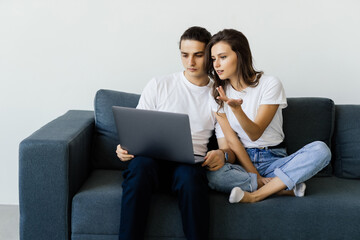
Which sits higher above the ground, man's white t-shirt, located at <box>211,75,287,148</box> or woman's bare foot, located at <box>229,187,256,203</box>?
man's white t-shirt, located at <box>211,75,287,148</box>

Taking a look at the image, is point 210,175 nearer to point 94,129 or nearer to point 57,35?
point 94,129

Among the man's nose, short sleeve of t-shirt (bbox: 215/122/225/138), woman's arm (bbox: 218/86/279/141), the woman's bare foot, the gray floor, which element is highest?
the man's nose

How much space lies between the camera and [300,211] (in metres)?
1.77

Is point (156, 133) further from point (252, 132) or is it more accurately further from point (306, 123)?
point (306, 123)

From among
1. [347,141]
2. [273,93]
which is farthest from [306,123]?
[273,93]

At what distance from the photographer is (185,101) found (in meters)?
2.07

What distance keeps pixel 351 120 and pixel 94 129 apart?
4.39 feet

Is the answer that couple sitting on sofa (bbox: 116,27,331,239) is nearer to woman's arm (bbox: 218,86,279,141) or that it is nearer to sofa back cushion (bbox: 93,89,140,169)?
woman's arm (bbox: 218,86,279,141)

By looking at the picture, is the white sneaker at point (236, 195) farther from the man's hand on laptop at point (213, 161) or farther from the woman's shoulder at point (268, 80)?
the woman's shoulder at point (268, 80)

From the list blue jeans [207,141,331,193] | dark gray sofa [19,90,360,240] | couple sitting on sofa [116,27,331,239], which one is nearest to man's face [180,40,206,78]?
couple sitting on sofa [116,27,331,239]

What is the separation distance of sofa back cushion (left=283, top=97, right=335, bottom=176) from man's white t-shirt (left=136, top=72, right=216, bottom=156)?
1.39 ft

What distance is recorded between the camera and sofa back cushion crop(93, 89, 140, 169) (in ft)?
7.08

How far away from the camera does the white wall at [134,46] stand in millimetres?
2475

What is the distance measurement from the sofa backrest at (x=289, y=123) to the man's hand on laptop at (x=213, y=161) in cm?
27
